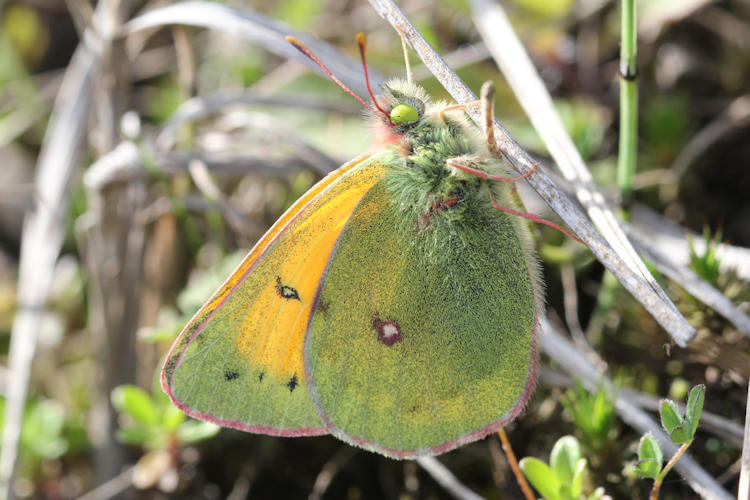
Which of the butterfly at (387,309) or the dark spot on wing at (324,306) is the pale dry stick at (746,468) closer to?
the butterfly at (387,309)

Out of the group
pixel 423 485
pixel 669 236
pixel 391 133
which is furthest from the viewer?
pixel 669 236

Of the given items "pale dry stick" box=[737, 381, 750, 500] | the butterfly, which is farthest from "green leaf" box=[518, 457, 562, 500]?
"pale dry stick" box=[737, 381, 750, 500]

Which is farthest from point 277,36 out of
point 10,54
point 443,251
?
point 10,54

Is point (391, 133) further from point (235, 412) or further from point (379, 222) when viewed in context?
point (235, 412)

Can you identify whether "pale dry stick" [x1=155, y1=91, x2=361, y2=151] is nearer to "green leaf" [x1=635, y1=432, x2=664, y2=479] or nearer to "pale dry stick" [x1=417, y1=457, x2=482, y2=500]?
"pale dry stick" [x1=417, y1=457, x2=482, y2=500]

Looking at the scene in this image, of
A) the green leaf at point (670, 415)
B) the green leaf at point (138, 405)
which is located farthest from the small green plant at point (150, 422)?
the green leaf at point (670, 415)

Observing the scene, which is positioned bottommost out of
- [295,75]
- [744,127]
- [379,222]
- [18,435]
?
[18,435]
